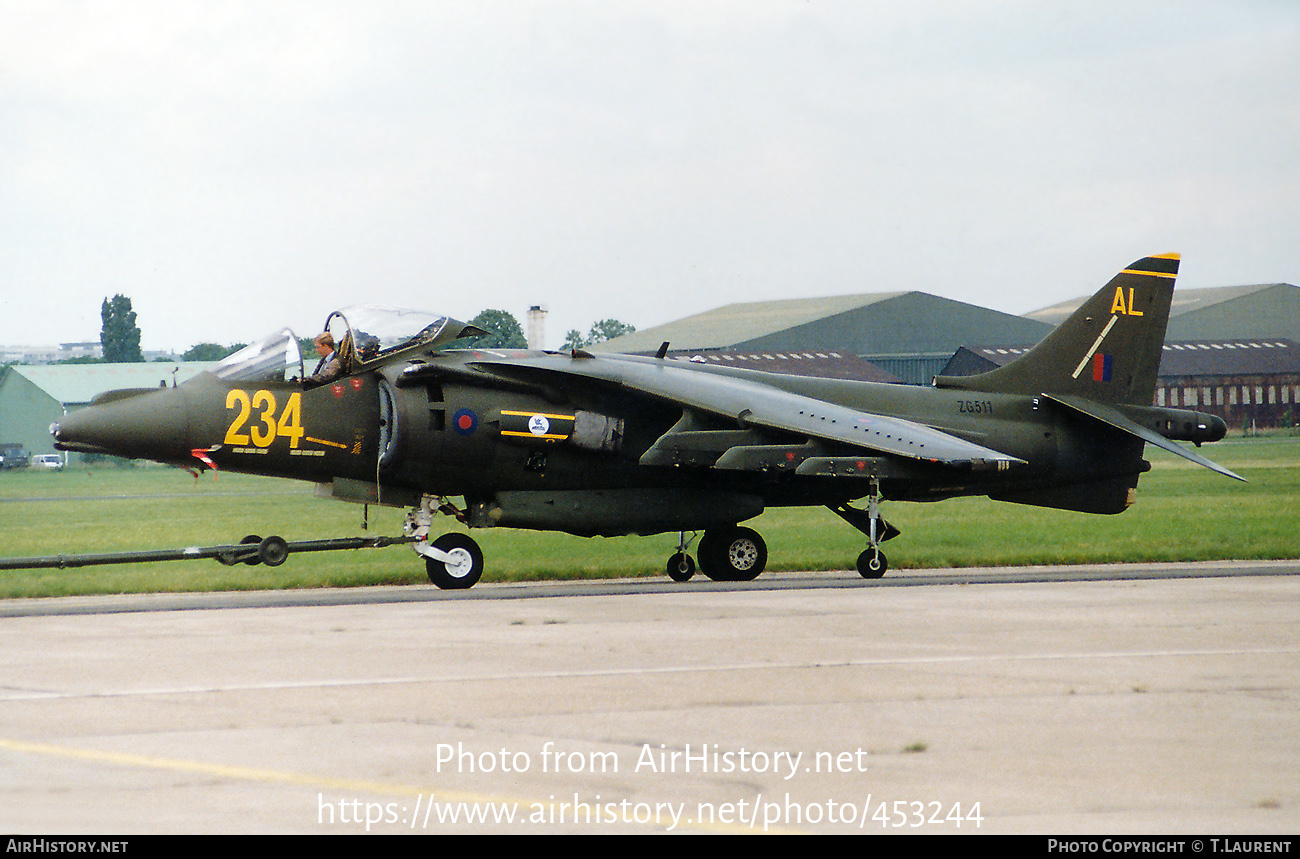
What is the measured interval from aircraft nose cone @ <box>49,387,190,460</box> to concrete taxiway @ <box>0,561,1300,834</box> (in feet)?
6.46

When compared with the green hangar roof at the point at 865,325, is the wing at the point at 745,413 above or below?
below

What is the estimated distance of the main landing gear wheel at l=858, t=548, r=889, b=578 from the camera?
666 inches

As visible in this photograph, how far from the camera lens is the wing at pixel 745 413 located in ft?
52.4

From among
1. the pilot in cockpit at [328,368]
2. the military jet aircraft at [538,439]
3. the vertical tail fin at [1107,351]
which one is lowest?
the military jet aircraft at [538,439]

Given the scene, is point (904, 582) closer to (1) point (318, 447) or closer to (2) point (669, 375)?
(2) point (669, 375)

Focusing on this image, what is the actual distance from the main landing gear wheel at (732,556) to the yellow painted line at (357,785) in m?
11.0

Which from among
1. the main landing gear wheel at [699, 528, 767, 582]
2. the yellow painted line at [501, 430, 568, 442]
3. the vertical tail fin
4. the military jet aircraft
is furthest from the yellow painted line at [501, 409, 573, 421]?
the vertical tail fin

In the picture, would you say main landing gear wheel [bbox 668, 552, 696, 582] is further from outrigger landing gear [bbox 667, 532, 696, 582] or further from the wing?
the wing

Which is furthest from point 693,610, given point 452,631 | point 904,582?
point 904,582

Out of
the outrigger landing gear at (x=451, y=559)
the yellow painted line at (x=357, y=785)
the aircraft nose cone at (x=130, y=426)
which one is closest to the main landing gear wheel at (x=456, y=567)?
the outrigger landing gear at (x=451, y=559)

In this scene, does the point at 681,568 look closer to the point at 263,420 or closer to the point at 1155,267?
the point at 263,420

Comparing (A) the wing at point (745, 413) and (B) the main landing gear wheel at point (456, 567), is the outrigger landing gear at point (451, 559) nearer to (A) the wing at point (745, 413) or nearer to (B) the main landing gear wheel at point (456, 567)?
(B) the main landing gear wheel at point (456, 567)

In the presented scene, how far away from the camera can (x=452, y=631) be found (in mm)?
12203
